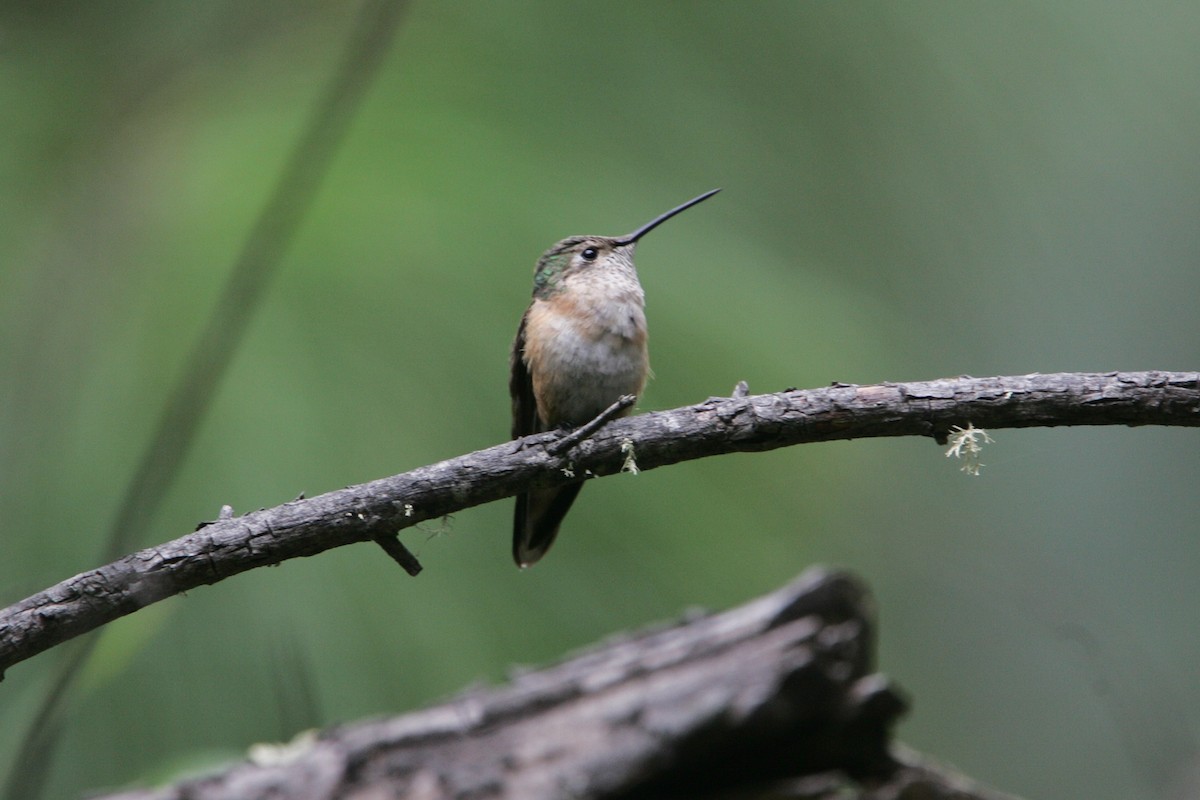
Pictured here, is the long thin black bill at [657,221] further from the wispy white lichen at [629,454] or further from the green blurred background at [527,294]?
the wispy white lichen at [629,454]

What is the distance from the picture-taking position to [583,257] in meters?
2.66

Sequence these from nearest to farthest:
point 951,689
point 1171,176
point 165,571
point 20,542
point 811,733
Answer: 1. point 165,571
2. point 20,542
3. point 811,733
4. point 1171,176
5. point 951,689

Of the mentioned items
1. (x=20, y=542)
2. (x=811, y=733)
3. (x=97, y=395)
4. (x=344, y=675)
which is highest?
(x=97, y=395)

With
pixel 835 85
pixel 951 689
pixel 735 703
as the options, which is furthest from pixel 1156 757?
pixel 835 85

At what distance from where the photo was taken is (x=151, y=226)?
212 centimetres

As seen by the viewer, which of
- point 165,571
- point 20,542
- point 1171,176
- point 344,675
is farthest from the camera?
point 1171,176

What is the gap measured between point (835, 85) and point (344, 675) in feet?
6.21

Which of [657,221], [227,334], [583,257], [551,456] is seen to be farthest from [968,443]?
[227,334]

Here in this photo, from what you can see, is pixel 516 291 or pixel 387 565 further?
pixel 516 291

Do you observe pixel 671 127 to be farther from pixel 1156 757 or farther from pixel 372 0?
pixel 1156 757

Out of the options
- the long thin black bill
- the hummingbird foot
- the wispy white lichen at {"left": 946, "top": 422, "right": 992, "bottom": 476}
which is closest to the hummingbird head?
the long thin black bill

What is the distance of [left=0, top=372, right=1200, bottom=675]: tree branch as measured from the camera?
1497mm

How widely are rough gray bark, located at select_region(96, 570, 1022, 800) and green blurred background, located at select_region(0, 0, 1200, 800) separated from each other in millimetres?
133

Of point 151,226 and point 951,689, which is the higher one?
point 151,226
